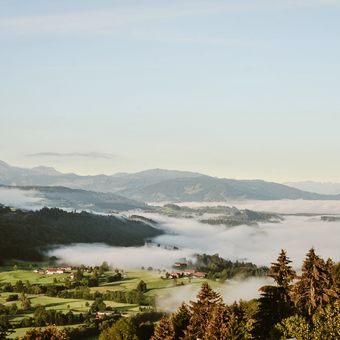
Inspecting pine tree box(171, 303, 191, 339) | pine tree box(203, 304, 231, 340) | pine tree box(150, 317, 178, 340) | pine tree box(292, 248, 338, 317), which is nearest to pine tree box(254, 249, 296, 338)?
pine tree box(292, 248, 338, 317)

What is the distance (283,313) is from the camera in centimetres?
9219

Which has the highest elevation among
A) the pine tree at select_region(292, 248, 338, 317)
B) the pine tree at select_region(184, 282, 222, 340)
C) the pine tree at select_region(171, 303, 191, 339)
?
the pine tree at select_region(292, 248, 338, 317)

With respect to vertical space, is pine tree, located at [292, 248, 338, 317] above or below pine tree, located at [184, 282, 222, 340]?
above

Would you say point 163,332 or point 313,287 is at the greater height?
point 313,287

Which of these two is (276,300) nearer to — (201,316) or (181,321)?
(201,316)

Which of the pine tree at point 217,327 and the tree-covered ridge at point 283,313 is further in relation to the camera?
the tree-covered ridge at point 283,313

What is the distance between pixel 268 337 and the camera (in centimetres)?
8888

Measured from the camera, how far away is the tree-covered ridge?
76000 millimetres

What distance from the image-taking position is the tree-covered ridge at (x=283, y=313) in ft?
249

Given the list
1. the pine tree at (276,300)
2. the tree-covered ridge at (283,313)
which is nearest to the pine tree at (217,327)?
the tree-covered ridge at (283,313)

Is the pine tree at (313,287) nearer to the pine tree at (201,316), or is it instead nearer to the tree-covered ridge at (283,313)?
the tree-covered ridge at (283,313)

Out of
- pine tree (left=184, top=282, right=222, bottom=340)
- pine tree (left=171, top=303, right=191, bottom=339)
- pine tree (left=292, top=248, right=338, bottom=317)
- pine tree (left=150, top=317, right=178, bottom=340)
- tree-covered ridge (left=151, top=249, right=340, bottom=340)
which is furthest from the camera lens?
pine tree (left=171, top=303, right=191, bottom=339)

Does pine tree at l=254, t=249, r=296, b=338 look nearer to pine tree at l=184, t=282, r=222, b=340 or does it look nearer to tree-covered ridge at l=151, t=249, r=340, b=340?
tree-covered ridge at l=151, t=249, r=340, b=340

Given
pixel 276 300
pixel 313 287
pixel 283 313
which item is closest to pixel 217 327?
pixel 313 287
